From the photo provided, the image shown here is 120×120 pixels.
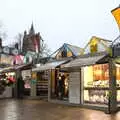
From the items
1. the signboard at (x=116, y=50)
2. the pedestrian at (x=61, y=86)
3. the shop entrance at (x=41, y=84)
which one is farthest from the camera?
the shop entrance at (x=41, y=84)

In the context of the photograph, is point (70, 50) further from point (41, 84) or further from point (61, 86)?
point (41, 84)

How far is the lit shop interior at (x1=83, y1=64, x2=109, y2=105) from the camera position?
19.2m

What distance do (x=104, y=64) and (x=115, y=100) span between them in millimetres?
2343

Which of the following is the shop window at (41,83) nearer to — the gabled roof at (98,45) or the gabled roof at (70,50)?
the gabled roof at (70,50)

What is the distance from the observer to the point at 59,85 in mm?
24172

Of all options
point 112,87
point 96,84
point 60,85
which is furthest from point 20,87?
point 112,87

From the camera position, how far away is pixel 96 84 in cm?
2000

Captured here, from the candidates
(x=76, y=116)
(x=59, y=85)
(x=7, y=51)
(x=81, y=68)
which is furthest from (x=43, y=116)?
(x=7, y=51)

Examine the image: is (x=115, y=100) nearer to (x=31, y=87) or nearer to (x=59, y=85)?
(x=59, y=85)

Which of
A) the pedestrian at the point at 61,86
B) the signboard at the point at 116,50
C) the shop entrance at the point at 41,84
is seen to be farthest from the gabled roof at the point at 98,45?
the shop entrance at the point at 41,84

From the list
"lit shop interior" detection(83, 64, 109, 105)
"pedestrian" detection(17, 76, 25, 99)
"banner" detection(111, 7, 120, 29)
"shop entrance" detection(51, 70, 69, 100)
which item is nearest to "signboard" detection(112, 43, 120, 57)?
"lit shop interior" detection(83, 64, 109, 105)

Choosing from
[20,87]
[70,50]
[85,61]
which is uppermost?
[70,50]

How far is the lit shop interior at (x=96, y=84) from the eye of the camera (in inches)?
757

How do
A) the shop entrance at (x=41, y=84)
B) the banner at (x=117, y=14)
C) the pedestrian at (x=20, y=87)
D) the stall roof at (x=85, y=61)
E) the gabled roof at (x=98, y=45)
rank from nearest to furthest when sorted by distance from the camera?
the banner at (x=117, y=14) < the stall roof at (x=85, y=61) < the gabled roof at (x=98, y=45) < the shop entrance at (x=41, y=84) < the pedestrian at (x=20, y=87)
